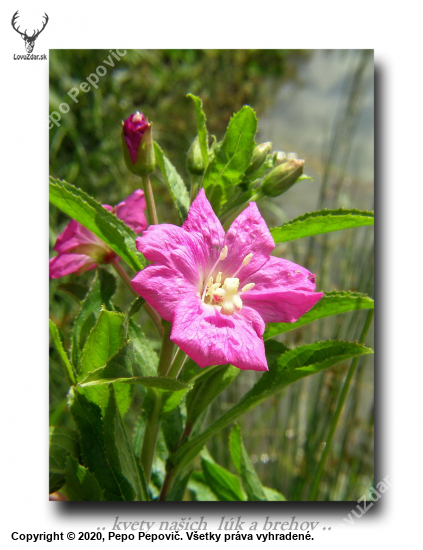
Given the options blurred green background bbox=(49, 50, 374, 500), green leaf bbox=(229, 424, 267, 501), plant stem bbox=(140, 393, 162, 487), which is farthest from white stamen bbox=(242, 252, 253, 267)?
blurred green background bbox=(49, 50, 374, 500)

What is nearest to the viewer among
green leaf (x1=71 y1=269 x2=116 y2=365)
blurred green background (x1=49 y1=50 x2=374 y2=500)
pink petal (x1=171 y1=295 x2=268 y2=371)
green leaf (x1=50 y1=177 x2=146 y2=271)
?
pink petal (x1=171 y1=295 x2=268 y2=371)

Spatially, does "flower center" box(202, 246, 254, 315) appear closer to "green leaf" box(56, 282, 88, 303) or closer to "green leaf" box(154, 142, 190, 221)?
"green leaf" box(154, 142, 190, 221)

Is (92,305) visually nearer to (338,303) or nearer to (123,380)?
(123,380)

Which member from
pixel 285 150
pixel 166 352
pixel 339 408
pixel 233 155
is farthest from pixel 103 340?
pixel 285 150

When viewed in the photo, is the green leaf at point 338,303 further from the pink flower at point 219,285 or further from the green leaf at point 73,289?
the green leaf at point 73,289

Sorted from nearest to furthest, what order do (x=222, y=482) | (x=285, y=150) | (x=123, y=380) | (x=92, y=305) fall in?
(x=123, y=380) → (x=92, y=305) → (x=222, y=482) → (x=285, y=150)

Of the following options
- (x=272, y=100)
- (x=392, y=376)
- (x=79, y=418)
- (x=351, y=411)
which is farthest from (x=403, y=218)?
(x=272, y=100)

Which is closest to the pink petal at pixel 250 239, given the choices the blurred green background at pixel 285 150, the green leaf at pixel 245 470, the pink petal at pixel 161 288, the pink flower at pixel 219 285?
the pink flower at pixel 219 285
